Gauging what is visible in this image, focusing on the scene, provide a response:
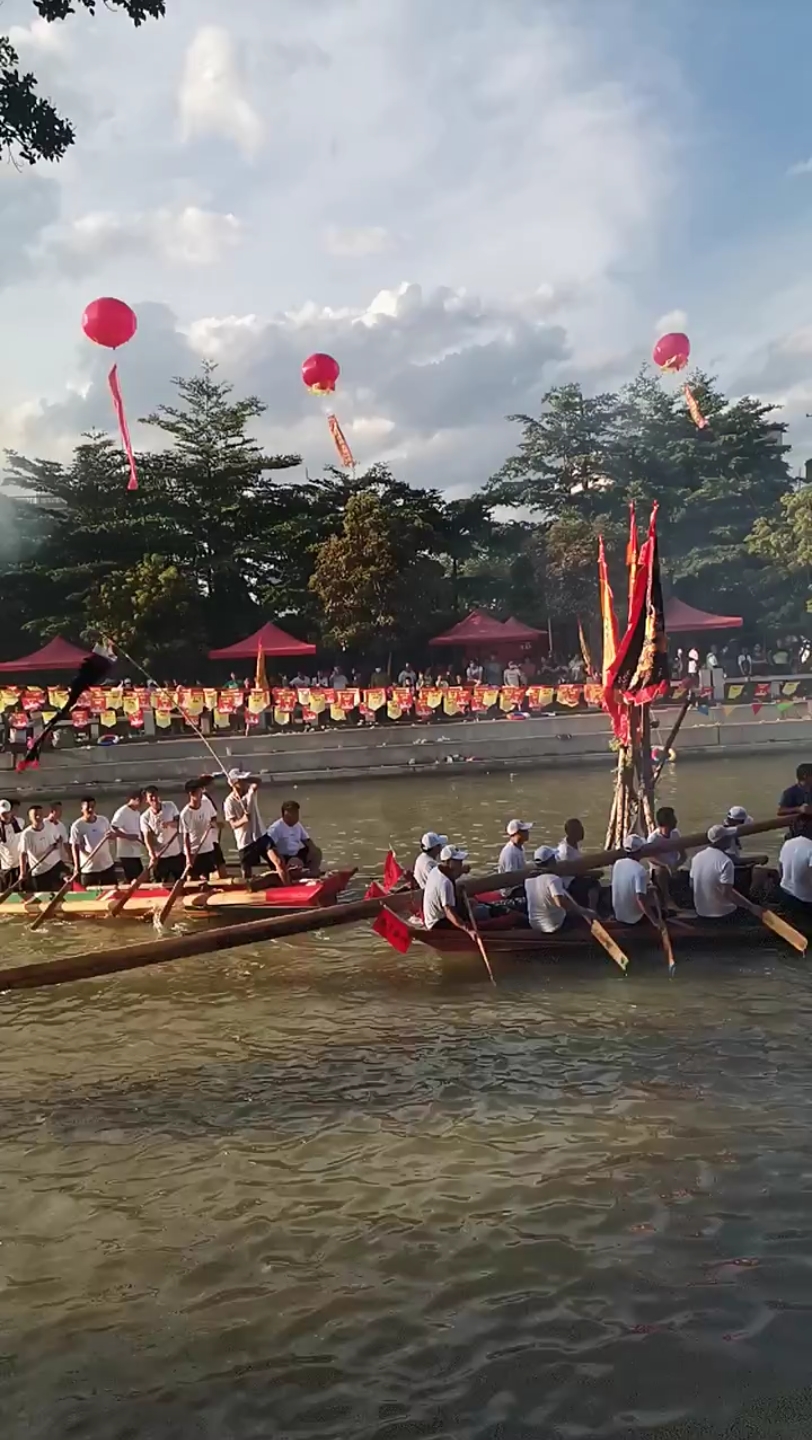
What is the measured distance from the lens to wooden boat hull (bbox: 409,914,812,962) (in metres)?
11.4

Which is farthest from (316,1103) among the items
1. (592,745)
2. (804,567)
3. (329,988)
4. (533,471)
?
(533,471)

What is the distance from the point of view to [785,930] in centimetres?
1096

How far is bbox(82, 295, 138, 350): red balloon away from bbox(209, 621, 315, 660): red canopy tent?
55.5 feet

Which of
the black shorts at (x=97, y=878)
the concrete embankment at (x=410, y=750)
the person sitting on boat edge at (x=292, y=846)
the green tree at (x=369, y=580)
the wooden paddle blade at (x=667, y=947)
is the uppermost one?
the green tree at (x=369, y=580)

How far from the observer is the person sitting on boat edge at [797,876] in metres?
11.4

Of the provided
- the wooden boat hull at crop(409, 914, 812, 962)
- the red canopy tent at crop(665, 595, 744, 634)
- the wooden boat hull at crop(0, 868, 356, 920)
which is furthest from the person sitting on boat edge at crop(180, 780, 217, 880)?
the red canopy tent at crop(665, 595, 744, 634)

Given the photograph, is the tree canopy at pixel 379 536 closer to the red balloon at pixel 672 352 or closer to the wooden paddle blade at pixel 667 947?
the red balloon at pixel 672 352

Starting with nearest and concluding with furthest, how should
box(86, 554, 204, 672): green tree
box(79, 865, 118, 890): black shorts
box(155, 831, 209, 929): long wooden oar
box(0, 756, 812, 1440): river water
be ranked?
box(0, 756, 812, 1440): river water
box(155, 831, 209, 929): long wooden oar
box(79, 865, 118, 890): black shorts
box(86, 554, 204, 672): green tree

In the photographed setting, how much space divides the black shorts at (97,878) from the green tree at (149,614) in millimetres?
20565

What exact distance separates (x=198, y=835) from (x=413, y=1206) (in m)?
8.26

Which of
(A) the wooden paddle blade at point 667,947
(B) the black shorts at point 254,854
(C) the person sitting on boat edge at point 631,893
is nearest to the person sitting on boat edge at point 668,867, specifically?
(C) the person sitting on boat edge at point 631,893

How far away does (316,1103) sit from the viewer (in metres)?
8.76

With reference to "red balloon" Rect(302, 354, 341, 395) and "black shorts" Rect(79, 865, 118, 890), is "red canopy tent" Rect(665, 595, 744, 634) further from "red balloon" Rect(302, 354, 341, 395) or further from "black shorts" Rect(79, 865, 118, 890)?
"black shorts" Rect(79, 865, 118, 890)

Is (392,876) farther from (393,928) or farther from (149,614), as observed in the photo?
(149,614)
